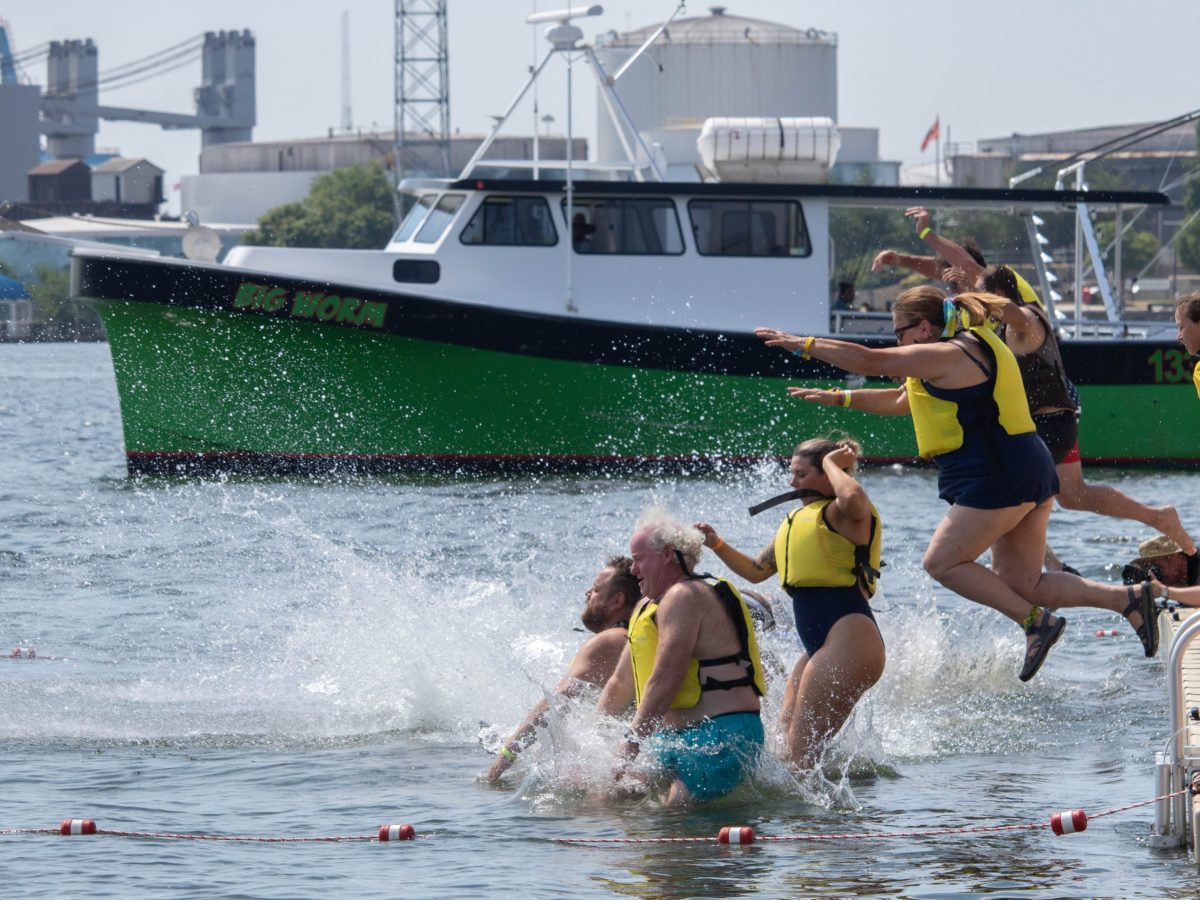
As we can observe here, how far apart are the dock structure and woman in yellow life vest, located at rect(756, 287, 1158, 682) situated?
1200mm


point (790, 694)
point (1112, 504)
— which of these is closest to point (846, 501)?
point (790, 694)

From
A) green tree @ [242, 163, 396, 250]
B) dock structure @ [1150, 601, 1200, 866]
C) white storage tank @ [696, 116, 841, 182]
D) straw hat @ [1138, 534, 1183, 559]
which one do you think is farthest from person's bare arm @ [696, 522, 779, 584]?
green tree @ [242, 163, 396, 250]

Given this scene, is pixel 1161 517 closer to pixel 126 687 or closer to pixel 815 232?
pixel 126 687

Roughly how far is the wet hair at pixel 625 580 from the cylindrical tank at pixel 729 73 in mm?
49353

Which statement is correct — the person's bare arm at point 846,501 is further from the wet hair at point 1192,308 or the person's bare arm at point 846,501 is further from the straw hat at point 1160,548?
the straw hat at point 1160,548

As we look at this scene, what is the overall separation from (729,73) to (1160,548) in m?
58.6

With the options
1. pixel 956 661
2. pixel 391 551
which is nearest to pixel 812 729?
pixel 956 661

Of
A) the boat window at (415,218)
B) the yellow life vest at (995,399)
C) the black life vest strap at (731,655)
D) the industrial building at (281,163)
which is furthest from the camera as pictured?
the industrial building at (281,163)

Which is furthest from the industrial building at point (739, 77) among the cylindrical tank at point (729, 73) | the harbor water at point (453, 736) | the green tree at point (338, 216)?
the harbor water at point (453, 736)

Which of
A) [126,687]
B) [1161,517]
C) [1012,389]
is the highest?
[1012,389]

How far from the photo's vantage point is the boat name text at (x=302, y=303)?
1986 centimetres

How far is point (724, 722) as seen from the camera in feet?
25.3

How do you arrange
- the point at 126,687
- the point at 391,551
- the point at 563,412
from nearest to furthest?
1. the point at 126,687
2. the point at 391,551
3. the point at 563,412

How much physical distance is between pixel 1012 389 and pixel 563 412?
1274 cm
